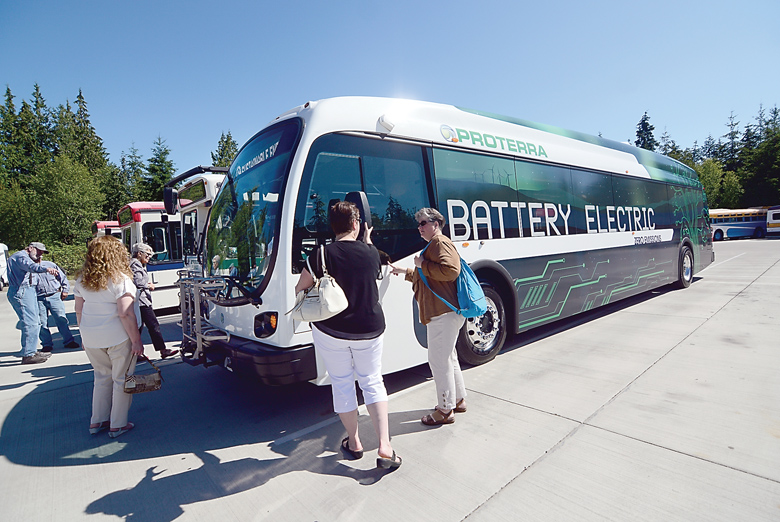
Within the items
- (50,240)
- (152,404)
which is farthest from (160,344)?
(50,240)

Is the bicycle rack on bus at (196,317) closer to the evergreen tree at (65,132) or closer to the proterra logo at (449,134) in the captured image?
the proterra logo at (449,134)

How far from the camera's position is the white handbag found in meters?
2.62

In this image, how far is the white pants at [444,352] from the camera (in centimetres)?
343

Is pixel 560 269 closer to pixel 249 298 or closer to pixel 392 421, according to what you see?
pixel 392 421

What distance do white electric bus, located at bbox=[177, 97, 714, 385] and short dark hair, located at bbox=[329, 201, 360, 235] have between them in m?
0.42

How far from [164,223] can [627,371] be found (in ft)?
34.9

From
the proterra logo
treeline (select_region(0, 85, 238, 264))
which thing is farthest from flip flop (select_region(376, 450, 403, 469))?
treeline (select_region(0, 85, 238, 264))

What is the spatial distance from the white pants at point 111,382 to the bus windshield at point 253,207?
1.18 metres

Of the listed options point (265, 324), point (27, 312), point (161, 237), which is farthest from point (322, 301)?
point (161, 237)

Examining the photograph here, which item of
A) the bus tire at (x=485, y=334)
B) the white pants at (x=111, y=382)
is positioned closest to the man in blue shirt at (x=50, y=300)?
the white pants at (x=111, y=382)

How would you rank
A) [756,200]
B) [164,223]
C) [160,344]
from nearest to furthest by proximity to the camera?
[160,344] < [164,223] < [756,200]

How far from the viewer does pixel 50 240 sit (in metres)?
28.0

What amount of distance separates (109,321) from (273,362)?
5.37 feet

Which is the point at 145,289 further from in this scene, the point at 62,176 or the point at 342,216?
the point at 62,176
